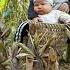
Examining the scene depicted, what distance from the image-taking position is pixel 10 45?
2.85 feet

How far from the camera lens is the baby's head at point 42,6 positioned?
871 millimetres

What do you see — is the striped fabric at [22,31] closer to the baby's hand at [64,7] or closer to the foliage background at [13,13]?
the foliage background at [13,13]

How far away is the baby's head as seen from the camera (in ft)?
2.86

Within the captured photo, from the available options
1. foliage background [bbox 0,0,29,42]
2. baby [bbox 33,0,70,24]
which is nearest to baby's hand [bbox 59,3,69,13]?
baby [bbox 33,0,70,24]

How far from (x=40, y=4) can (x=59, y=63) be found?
0.22m

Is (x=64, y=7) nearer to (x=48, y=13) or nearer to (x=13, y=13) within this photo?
(x=48, y=13)

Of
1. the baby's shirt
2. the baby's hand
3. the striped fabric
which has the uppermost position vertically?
the baby's hand

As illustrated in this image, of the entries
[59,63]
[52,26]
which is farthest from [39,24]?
[59,63]

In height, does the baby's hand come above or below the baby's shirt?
above

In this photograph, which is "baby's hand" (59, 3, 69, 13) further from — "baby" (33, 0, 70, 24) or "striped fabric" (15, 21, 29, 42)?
"striped fabric" (15, 21, 29, 42)

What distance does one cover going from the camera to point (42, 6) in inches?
34.4

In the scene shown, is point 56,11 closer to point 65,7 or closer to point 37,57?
point 65,7

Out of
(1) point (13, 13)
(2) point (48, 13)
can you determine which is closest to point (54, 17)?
(2) point (48, 13)

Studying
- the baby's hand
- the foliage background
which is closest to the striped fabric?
the foliage background
